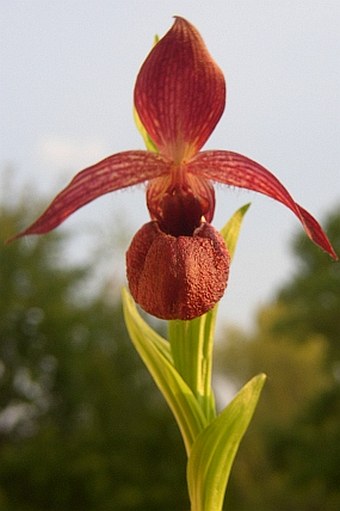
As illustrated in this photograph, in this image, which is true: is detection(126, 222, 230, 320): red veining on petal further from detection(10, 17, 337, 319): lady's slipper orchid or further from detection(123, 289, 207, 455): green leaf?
detection(123, 289, 207, 455): green leaf

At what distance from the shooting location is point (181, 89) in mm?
854

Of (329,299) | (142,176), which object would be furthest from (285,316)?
(142,176)

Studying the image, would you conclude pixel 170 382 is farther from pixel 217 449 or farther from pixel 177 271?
pixel 177 271

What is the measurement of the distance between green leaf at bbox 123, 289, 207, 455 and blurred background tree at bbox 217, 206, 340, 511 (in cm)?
874

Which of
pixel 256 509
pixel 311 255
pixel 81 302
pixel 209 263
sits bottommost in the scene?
pixel 256 509

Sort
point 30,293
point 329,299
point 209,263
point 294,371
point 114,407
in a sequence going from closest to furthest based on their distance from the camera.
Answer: point 209,263
point 114,407
point 329,299
point 30,293
point 294,371

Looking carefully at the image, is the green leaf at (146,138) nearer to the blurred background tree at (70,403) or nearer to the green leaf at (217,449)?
the green leaf at (217,449)

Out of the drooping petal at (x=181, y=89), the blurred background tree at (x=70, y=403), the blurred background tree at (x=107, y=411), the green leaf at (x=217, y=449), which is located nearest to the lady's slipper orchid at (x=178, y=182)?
the drooping petal at (x=181, y=89)

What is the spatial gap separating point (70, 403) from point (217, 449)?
10897 millimetres

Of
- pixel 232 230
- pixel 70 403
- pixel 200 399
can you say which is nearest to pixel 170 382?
pixel 200 399

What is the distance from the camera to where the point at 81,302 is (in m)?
13.4

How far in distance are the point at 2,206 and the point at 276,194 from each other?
13.3 m

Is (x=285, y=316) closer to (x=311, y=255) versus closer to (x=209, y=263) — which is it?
(x=311, y=255)

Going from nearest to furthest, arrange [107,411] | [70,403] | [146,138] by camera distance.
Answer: [146,138] < [107,411] < [70,403]
